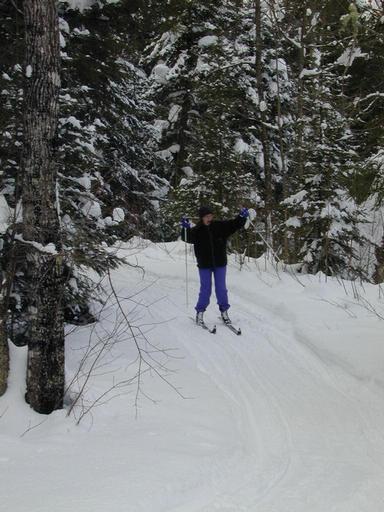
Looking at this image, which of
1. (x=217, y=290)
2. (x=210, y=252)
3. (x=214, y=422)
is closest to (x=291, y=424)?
(x=214, y=422)

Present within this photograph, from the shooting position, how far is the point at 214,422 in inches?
214

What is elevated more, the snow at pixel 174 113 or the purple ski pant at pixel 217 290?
the snow at pixel 174 113

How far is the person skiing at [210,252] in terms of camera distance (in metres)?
9.08

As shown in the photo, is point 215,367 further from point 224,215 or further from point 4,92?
point 224,215

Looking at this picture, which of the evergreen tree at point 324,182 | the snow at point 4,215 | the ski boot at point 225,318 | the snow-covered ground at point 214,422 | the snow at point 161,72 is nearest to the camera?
the snow-covered ground at point 214,422

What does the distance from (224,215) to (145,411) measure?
1046 centimetres

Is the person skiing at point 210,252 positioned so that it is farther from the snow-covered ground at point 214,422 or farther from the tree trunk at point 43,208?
the tree trunk at point 43,208

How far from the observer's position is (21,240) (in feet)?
16.5

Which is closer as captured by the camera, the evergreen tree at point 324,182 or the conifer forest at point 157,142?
the conifer forest at point 157,142

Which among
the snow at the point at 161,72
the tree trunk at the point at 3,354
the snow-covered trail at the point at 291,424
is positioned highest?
the snow at the point at 161,72

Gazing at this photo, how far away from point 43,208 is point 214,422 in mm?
2815

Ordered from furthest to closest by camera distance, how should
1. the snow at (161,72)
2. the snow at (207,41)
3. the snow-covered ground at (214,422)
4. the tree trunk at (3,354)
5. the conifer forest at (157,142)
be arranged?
the snow at (161,72), the snow at (207,41), the tree trunk at (3,354), the conifer forest at (157,142), the snow-covered ground at (214,422)

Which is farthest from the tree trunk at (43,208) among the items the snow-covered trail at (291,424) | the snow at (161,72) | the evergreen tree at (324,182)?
the snow at (161,72)

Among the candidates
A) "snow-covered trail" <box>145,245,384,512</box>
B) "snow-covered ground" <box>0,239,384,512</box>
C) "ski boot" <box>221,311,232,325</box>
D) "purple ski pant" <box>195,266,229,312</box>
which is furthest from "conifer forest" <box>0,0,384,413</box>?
"ski boot" <box>221,311,232,325</box>
